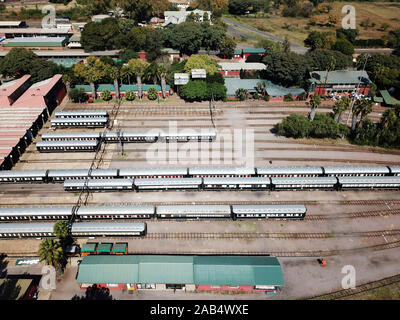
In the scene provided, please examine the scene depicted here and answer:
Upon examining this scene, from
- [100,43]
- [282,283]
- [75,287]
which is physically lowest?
[75,287]

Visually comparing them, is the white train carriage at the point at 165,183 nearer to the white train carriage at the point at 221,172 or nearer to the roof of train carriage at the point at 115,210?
the white train carriage at the point at 221,172

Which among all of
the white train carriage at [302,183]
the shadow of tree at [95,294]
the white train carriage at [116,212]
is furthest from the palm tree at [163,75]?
the shadow of tree at [95,294]

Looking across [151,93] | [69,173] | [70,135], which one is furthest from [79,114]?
[69,173]

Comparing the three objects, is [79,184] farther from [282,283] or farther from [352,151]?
[352,151]

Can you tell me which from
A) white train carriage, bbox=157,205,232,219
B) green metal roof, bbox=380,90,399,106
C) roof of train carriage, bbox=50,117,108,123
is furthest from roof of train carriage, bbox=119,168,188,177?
green metal roof, bbox=380,90,399,106

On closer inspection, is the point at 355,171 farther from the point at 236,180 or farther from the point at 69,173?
the point at 69,173

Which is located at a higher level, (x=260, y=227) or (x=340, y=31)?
(x=340, y=31)

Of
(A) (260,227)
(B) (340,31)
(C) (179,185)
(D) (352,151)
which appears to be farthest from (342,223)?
(B) (340,31)

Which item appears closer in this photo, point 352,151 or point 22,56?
point 352,151
